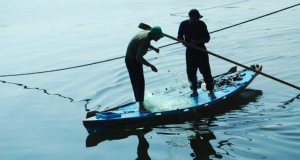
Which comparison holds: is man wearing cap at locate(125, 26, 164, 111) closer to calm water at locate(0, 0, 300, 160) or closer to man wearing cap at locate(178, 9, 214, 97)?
man wearing cap at locate(178, 9, 214, 97)

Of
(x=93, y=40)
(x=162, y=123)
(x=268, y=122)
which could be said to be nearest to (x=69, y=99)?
(x=162, y=123)

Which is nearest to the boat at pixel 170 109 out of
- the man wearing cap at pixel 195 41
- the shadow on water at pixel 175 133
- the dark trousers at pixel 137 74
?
the shadow on water at pixel 175 133

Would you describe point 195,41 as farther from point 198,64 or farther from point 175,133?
point 175,133

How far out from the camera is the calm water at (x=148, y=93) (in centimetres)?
855

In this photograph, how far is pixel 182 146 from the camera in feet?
28.0

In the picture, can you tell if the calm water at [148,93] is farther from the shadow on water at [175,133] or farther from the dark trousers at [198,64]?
the dark trousers at [198,64]

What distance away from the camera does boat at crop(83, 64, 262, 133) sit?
9328 mm

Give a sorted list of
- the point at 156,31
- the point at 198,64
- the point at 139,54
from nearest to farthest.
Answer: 1. the point at 156,31
2. the point at 139,54
3. the point at 198,64

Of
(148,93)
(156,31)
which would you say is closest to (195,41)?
(156,31)

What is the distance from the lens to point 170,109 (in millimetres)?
9719

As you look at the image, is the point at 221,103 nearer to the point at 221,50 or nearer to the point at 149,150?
the point at 149,150

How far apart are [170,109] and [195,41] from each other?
1.75m

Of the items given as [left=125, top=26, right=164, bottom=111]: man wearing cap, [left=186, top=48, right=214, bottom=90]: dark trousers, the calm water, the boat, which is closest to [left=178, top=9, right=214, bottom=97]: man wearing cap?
[left=186, top=48, right=214, bottom=90]: dark trousers

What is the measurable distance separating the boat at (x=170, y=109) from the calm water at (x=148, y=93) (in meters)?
0.25
